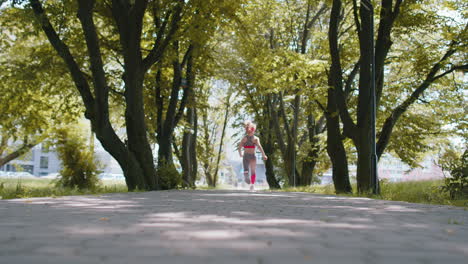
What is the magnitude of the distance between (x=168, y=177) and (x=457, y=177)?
8732 millimetres

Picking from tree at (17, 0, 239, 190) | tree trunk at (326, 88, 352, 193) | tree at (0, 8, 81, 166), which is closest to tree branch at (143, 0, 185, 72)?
tree at (17, 0, 239, 190)

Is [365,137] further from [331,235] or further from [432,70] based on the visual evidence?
[331,235]

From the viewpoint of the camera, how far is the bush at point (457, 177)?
9836mm

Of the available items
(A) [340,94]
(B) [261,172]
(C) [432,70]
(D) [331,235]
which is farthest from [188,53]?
(B) [261,172]

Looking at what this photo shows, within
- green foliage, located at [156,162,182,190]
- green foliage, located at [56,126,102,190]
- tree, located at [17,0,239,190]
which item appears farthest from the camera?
green foliage, located at [56,126,102,190]

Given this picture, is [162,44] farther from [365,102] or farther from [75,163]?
[365,102]

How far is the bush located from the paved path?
458 cm

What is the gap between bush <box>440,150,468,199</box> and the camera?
387 inches

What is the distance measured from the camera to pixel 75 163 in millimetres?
17234

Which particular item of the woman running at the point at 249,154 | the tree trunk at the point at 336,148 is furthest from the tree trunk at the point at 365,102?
the woman running at the point at 249,154

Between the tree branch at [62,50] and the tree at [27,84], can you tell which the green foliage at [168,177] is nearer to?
the tree branch at [62,50]

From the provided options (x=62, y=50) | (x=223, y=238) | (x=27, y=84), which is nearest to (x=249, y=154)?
(x=62, y=50)

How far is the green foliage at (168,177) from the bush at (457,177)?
8.40 m

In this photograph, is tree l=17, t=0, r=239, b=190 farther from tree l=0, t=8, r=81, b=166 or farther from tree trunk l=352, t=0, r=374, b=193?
tree trunk l=352, t=0, r=374, b=193
